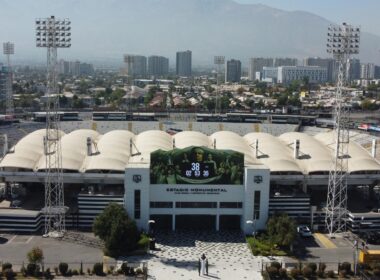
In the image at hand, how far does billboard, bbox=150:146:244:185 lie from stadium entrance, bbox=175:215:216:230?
263cm

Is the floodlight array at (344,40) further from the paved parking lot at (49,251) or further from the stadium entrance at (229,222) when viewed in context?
the paved parking lot at (49,251)

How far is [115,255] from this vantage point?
A: 31.2m

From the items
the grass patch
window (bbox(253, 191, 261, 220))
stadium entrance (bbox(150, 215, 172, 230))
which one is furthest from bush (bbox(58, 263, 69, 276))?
window (bbox(253, 191, 261, 220))

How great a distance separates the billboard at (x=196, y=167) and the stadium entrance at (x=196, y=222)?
2.63m

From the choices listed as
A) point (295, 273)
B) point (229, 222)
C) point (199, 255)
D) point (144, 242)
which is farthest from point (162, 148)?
point (295, 273)

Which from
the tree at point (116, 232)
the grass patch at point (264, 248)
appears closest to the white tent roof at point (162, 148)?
the grass patch at point (264, 248)

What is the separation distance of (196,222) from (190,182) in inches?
121

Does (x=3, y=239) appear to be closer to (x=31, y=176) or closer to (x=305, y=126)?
(x=31, y=176)

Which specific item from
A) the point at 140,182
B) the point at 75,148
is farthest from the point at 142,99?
the point at 140,182

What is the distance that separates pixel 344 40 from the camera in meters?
34.6

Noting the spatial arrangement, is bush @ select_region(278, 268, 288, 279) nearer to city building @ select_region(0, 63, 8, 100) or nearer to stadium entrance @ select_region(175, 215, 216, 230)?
stadium entrance @ select_region(175, 215, 216, 230)

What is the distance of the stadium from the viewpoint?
116ft

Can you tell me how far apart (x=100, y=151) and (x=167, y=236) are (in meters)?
11.0

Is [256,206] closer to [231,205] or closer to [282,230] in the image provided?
[231,205]
